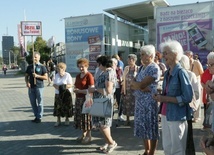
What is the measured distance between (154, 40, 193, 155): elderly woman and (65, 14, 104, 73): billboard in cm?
2497

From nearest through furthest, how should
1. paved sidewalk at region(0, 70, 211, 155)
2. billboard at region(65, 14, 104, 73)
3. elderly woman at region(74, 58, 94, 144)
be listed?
paved sidewalk at region(0, 70, 211, 155), elderly woman at region(74, 58, 94, 144), billboard at region(65, 14, 104, 73)

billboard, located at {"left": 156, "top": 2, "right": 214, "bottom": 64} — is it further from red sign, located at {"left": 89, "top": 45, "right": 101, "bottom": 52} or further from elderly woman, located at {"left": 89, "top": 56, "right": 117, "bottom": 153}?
elderly woman, located at {"left": 89, "top": 56, "right": 117, "bottom": 153}

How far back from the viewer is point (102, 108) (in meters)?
4.74

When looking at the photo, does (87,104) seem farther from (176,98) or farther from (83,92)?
(176,98)

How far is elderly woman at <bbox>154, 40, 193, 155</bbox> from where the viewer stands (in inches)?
132

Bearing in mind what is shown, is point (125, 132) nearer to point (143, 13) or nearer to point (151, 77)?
point (151, 77)

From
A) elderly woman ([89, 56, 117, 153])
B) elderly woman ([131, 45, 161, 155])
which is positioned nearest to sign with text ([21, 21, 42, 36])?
elderly woman ([89, 56, 117, 153])

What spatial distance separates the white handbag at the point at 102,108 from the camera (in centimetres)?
473

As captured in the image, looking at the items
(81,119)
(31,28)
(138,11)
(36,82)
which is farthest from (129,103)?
(138,11)

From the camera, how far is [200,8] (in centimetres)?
2338

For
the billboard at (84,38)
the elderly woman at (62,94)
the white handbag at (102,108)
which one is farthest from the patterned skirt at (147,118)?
the billboard at (84,38)

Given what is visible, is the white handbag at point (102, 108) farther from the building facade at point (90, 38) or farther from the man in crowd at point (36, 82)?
the building facade at point (90, 38)

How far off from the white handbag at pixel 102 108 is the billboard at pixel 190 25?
19551mm

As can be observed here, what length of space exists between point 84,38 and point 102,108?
83.6 feet
